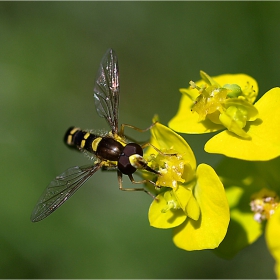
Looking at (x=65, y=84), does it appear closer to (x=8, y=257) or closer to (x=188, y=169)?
(x=8, y=257)

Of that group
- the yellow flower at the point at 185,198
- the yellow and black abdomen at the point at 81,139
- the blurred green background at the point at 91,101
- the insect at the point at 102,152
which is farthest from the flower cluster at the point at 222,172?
the blurred green background at the point at 91,101

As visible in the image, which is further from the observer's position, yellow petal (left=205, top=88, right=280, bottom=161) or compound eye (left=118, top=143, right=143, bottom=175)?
compound eye (left=118, top=143, right=143, bottom=175)

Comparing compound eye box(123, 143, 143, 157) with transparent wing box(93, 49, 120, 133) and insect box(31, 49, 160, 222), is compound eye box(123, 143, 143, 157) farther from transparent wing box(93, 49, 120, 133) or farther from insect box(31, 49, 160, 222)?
transparent wing box(93, 49, 120, 133)

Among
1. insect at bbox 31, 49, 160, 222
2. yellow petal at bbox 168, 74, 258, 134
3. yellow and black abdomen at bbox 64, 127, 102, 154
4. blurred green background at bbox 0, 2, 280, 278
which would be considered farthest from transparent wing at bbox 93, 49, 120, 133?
blurred green background at bbox 0, 2, 280, 278

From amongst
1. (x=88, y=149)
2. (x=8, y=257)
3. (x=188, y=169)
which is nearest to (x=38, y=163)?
(x=8, y=257)

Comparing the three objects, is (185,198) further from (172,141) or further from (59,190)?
(59,190)

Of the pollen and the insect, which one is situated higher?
the insect

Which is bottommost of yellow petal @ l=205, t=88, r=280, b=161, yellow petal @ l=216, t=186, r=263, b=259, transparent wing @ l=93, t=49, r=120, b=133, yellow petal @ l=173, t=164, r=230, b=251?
yellow petal @ l=216, t=186, r=263, b=259
